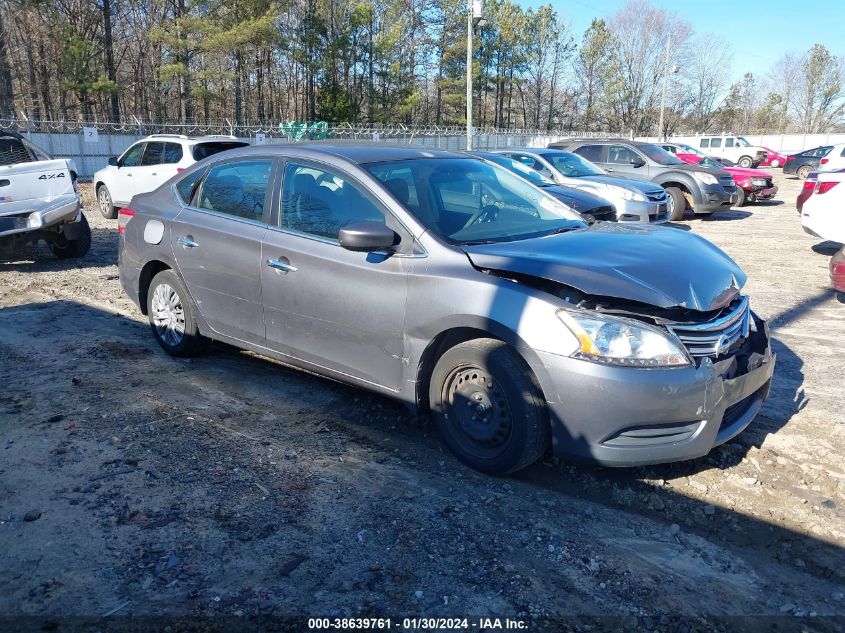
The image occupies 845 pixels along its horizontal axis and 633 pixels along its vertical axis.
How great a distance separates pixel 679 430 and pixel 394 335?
1.60 metres

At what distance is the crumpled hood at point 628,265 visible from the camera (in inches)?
131

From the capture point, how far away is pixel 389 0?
161ft

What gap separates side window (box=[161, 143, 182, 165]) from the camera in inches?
515

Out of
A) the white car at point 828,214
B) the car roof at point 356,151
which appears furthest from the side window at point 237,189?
the white car at point 828,214

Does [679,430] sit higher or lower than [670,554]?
higher

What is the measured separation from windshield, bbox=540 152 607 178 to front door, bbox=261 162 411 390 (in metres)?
9.04

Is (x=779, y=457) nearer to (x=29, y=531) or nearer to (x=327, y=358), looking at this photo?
(x=327, y=358)

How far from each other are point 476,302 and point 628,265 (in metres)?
0.84

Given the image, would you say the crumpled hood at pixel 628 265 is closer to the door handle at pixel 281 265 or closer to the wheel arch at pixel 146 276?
the door handle at pixel 281 265

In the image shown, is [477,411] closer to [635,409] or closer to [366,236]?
[635,409]

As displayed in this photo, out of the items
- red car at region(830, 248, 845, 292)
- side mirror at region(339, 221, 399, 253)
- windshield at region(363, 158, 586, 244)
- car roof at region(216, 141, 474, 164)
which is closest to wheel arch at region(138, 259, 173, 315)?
car roof at region(216, 141, 474, 164)

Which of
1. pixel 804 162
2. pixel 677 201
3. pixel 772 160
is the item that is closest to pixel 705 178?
pixel 677 201

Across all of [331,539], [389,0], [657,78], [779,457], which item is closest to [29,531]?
[331,539]

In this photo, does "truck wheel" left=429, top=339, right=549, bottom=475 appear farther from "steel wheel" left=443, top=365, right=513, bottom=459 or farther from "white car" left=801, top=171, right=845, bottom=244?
"white car" left=801, top=171, right=845, bottom=244
